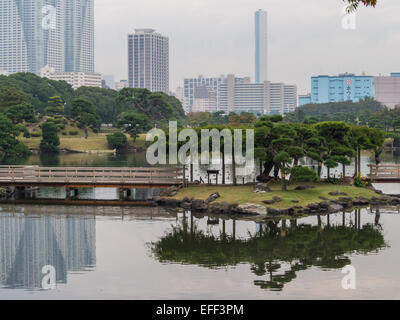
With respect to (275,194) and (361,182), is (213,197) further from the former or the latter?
(361,182)

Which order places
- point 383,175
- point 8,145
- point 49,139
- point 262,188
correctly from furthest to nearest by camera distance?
point 49,139, point 8,145, point 383,175, point 262,188

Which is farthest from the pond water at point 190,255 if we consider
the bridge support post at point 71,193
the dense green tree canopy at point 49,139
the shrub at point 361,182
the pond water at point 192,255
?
the dense green tree canopy at point 49,139

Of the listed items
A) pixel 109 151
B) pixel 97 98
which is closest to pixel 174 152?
pixel 109 151

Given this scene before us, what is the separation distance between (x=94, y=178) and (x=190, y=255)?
16.6 m

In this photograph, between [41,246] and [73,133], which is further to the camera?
[73,133]

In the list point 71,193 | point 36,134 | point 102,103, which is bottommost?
point 71,193

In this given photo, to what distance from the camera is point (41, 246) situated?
27312mm

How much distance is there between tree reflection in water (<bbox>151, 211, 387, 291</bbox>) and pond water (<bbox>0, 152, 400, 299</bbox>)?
0.04m

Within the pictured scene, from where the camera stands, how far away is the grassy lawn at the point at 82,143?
95188 millimetres

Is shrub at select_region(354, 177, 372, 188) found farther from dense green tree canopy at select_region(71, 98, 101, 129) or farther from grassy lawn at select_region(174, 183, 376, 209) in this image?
dense green tree canopy at select_region(71, 98, 101, 129)

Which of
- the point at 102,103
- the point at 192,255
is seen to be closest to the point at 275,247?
the point at 192,255

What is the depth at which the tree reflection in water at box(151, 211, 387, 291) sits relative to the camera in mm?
23766

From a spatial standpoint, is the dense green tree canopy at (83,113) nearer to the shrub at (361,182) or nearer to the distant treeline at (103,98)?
the distant treeline at (103,98)

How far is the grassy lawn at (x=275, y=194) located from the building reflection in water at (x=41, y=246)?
6829 mm
